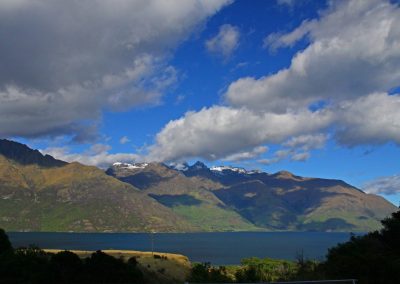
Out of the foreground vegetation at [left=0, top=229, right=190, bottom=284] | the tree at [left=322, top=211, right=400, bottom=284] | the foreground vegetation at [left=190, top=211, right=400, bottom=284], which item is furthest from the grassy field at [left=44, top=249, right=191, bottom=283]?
the tree at [left=322, top=211, right=400, bottom=284]

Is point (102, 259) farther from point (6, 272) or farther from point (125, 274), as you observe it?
point (6, 272)

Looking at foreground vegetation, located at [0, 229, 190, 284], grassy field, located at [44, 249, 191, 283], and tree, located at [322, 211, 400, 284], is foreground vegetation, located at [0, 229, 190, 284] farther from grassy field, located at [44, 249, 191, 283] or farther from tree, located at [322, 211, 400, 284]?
grassy field, located at [44, 249, 191, 283]

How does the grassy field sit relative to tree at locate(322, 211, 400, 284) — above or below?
below

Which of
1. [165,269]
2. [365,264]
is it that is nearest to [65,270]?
[365,264]

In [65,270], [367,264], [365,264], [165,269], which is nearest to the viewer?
[367,264]

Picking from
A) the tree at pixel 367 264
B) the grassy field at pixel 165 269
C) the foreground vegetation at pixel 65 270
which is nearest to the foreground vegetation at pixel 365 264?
the tree at pixel 367 264

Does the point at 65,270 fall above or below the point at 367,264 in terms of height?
below

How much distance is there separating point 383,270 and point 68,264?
23.3 m

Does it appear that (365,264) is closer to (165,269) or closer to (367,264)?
(367,264)

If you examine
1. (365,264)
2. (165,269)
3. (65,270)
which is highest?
(365,264)

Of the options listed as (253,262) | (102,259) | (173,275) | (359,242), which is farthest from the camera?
(253,262)

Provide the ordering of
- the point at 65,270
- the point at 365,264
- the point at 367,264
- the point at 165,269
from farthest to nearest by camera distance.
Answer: the point at 165,269, the point at 65,270, the point at 365,264, the point at 367,264

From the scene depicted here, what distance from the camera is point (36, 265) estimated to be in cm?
3859

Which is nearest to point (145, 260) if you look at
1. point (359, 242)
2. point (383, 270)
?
point (359, 242)
